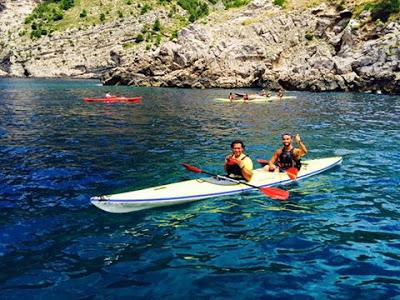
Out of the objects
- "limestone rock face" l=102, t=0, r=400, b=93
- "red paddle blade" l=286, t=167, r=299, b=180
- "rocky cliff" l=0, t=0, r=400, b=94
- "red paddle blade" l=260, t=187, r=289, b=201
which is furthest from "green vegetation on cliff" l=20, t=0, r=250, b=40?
A: "red paddle blade" l=260, t=187, r=289, b=201

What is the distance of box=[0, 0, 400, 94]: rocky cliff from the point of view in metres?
62.0

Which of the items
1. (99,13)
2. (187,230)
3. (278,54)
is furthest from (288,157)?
(99,13)

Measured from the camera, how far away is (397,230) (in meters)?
10.8

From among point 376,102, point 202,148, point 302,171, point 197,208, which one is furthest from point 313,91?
point 197,208

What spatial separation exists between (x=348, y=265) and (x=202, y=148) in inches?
501

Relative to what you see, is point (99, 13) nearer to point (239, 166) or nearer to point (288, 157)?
point (288, 157)

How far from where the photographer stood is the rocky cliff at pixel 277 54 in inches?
2442

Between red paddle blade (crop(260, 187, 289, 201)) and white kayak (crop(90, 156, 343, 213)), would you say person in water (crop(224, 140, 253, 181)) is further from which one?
red paddle blade (crop(260, 187, 289, 201))

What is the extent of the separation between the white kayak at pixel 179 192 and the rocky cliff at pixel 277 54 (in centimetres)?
4749

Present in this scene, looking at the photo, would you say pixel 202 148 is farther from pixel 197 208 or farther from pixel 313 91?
pixel 313 91

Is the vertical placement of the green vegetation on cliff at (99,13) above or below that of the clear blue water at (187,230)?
above

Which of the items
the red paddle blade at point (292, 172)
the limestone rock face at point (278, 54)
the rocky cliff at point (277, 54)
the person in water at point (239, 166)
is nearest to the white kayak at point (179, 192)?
the red paddle blade at point (292, 172)

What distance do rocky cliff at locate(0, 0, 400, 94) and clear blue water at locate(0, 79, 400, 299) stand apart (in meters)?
42.6

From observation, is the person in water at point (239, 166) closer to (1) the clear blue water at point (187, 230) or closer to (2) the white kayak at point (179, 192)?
(2) the white kayak at point (179, 192)
